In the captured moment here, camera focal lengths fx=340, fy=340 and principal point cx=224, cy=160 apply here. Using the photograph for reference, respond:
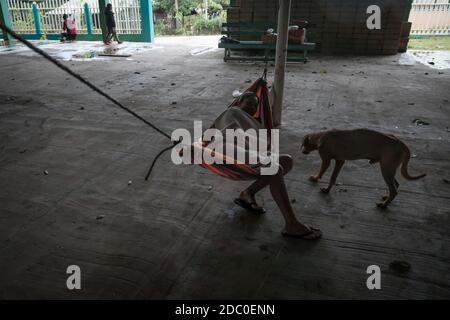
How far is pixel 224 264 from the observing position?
1967 millimetres

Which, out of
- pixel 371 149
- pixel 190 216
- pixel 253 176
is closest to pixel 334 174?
pixel 371 149

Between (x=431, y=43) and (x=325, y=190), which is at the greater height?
(x=431, y=43)

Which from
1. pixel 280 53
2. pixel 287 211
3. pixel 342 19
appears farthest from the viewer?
pixel 342 19

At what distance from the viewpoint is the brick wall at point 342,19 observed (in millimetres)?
9344

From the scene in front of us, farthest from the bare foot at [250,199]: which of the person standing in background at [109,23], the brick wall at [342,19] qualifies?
the person standing in background at [109,23]

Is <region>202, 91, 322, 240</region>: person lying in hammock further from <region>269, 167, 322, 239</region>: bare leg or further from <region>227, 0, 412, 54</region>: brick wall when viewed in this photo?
<region>227, 0, 412, 54</region>: brick wall

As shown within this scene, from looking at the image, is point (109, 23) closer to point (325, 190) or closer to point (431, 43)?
point (431, 43)

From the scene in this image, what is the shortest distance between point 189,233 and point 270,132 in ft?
3.16

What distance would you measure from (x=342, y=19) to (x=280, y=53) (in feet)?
23.3

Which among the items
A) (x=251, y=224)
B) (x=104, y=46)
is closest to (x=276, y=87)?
(x=251, y=224)

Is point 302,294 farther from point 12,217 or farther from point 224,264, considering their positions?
point 12,217

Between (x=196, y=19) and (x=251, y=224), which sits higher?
(x=196, y=19)

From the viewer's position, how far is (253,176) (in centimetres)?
204

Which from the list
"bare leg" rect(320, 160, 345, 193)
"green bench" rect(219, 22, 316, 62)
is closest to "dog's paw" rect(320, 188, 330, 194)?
"bare leg" rect(320, 160, 345, 193)
